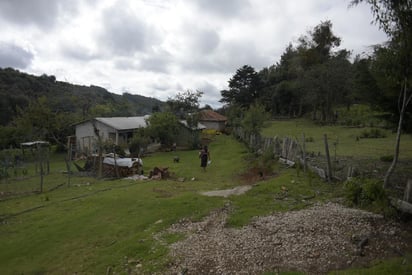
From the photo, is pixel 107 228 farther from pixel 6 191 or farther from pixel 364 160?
pixel 364 160

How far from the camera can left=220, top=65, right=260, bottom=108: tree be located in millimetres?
55750

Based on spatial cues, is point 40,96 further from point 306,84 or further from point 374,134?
point 374,134

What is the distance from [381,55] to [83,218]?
10.9 metres

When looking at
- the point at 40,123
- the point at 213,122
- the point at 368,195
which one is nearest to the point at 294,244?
the point at 368,195

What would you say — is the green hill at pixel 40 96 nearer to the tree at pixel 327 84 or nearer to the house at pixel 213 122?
the house at pixel 213 122

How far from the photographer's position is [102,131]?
32219mm

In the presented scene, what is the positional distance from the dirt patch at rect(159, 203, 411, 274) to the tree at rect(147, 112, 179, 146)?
2348 cm

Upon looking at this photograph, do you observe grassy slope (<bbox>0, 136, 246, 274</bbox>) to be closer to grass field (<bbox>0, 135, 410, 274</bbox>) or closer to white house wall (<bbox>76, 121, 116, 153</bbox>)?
grass field (<bbox>0, 135, 410, 274</bbox>)

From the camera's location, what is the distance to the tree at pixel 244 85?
183 feet

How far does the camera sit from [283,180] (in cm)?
1230

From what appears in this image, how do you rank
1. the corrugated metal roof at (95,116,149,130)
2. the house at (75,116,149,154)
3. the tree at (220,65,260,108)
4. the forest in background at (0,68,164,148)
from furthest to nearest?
the tree at (220,65,260,108), the forest in background at (0,68,164,148), the corrugated metal roof at (95,116,149,130), the house at (75,116,149,154)

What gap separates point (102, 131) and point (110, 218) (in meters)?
23.9

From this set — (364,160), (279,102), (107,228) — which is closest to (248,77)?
(279,102)

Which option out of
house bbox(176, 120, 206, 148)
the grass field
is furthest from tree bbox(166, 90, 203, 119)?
the grass field
